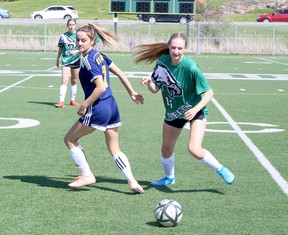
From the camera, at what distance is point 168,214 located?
21.9ft

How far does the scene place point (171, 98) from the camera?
825 centimetres

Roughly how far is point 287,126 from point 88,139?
3871mm

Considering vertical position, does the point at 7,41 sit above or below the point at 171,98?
below

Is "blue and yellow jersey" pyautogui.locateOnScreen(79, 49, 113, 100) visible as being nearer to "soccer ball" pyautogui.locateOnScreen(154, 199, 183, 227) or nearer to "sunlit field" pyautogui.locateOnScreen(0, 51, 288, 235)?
"sunlit field" pyautogui.locateOnScreen(0, 51, 288, 235)

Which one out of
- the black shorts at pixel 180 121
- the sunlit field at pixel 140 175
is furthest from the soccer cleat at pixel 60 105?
the black shorts at pixel 180 121

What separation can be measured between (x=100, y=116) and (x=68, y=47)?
334 inches

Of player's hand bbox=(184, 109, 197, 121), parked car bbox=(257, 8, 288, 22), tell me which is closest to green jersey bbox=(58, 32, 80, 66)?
player's hand bbox=(184, 109, 197, 121)

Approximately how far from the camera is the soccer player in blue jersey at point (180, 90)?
8.03m

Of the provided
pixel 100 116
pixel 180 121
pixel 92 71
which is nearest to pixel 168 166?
pixel 180 121

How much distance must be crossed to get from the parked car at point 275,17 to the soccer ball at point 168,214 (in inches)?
2552

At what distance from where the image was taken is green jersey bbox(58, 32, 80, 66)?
16.2 meters

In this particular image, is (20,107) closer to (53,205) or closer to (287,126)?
(287,126)

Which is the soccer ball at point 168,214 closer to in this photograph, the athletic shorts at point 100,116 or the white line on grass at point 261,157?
the athletic shorts at point 100,116

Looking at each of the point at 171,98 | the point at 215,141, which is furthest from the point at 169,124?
the point at 215,141
